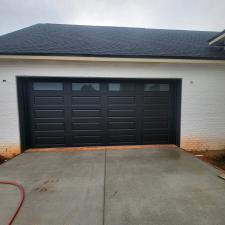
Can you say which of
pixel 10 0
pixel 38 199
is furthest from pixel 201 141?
pixel 10 0

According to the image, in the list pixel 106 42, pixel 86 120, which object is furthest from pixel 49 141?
pixel 106 42

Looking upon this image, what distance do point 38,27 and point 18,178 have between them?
6.29m

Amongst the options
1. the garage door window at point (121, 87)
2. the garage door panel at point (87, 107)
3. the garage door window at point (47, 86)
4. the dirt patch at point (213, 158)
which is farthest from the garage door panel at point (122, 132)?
the garage door window at point (47, 86)

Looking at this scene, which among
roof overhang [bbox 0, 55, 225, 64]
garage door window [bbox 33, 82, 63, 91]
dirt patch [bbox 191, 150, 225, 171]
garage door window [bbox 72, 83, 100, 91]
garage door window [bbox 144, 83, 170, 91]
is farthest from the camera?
garage door window [bbox 144, 83, 170, 91]

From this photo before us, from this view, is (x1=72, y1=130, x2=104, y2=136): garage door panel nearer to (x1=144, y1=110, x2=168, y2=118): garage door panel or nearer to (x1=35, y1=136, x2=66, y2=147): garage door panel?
(x1=35, y1=136, x2=66, y2=147): garage door panel

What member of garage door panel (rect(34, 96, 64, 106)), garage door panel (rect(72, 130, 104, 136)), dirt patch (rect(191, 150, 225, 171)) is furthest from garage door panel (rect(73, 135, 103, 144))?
dirt patch (rect(191, 150, 225, 171))

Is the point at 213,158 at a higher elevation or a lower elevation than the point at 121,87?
lower

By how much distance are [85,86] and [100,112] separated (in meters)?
1.03

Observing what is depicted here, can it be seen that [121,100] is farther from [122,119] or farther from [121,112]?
[122,119]

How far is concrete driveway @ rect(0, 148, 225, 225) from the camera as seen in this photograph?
176 cm

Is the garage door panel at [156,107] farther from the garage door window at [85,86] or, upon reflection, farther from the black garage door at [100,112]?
the garage door window at [85,86]

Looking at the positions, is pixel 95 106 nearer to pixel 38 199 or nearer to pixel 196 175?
pixel 38 199

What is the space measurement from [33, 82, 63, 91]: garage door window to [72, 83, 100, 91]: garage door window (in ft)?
1.51

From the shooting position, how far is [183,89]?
15.2ft
